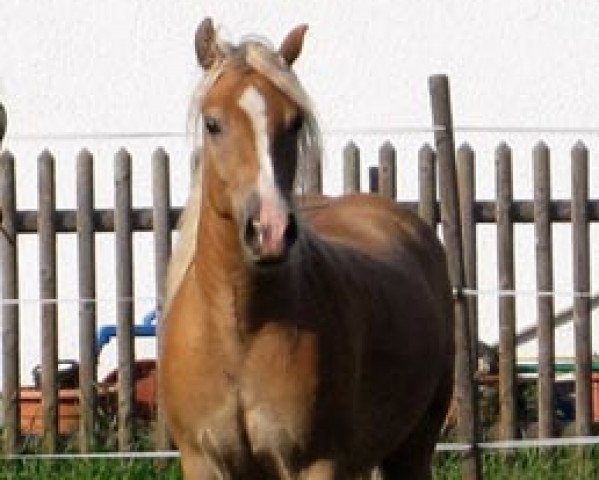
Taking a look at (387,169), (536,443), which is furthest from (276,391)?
(387,169)

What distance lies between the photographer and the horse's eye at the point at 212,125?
6.82m

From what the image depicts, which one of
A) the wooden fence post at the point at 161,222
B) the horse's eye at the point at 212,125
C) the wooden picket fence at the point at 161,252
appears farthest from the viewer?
the wooden picket fence at the point at 161,252

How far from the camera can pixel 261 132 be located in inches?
263

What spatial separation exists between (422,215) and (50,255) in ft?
5.94

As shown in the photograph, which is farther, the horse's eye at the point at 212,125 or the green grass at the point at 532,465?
the green grass at the point at 532,465

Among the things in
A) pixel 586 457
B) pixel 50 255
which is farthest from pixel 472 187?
pixel 50 255

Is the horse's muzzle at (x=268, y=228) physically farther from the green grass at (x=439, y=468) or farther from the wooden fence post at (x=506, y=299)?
the wooden fence post at (x=506, y=299)

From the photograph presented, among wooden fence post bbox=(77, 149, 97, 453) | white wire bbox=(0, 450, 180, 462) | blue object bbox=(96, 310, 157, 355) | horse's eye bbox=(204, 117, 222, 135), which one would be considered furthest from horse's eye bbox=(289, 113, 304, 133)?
blue object bbox=(96, 310, 157, 355)

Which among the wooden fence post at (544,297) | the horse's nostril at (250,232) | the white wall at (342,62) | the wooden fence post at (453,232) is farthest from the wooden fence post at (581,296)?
the horse's nostril at (250,232)

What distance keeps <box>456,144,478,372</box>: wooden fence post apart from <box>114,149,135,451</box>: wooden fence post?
63.0 inches

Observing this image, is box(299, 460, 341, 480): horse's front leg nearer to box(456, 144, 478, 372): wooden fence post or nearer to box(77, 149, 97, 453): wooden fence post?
box(456, 144, 478, 372): wooden fence post

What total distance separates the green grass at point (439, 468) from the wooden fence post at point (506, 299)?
0.20 metres

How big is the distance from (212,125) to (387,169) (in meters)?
4.12

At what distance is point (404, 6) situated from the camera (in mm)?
13445
